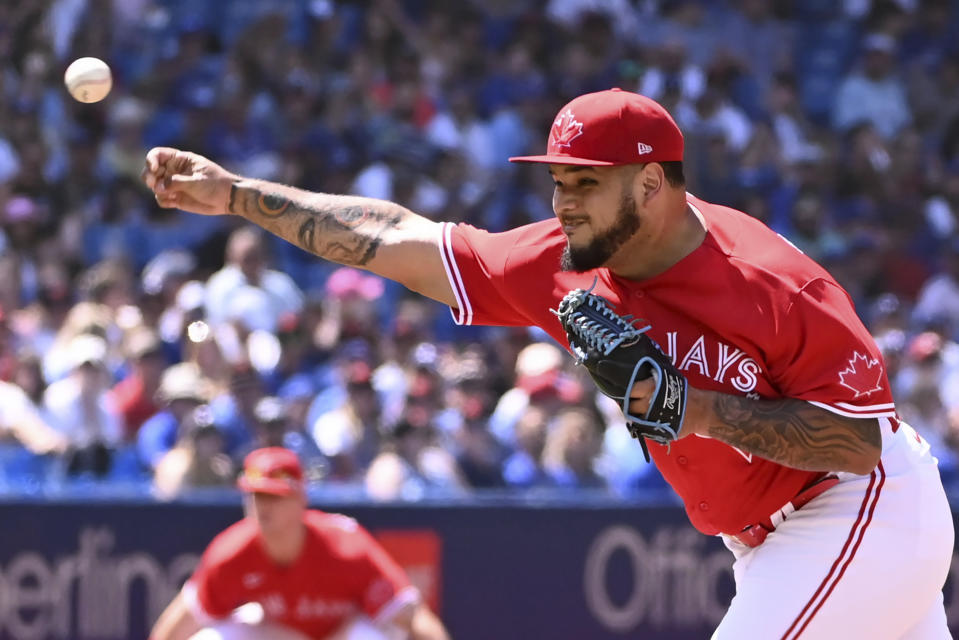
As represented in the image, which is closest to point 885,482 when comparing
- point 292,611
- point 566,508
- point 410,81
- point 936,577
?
point 936,577

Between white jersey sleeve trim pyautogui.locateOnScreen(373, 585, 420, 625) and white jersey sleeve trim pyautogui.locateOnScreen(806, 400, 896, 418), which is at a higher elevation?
white jersey sleeve trim pyautogui.locateOnScreen(806, 400, 896, 418)

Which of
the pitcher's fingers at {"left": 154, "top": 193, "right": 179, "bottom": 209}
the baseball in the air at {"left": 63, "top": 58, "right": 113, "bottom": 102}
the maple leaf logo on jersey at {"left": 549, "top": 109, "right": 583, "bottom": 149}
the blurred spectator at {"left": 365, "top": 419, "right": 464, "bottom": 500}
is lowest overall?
the blurred spectator at {"left": 365, "top": 419, "right": 464, "bottom": 500}

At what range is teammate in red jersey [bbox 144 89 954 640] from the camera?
3637mm

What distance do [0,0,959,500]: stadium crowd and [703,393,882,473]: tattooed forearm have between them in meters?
4.28

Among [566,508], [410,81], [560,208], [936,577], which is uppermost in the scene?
[410,81]

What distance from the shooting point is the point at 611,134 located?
3.66 m

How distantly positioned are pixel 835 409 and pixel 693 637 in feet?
14.9

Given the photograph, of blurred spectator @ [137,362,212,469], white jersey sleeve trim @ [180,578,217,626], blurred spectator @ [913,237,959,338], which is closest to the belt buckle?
white jersey sleeve trim @ [180,578,217,626]

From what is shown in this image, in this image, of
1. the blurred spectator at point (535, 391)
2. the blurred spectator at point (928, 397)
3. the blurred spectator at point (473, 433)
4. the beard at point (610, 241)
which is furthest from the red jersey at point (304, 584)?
the blurred spectator at point (928, 397)

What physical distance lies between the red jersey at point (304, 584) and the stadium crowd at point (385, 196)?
98 centimetres

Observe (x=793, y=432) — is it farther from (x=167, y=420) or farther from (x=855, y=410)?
(x=167, y=420)

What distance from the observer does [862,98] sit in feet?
43.2

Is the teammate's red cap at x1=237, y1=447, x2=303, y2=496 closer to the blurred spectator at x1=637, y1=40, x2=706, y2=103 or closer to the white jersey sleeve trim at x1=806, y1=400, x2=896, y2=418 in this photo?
the white jersey sleeve trim at x1=806, y1=400, x2=896, y2=418

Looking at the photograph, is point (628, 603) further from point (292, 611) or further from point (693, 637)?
point (292, 611)
